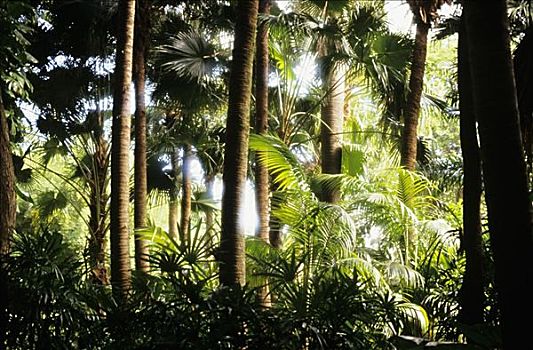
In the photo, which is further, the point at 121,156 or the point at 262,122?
the point at 262,122

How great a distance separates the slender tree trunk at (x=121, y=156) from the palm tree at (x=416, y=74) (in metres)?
4.30

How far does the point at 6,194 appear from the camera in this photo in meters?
5.68

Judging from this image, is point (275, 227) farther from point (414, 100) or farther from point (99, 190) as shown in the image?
point (99, 190)

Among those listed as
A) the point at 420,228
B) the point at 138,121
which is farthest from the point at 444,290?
the point at 138,121

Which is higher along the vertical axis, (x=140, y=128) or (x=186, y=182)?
(x=140, y=128)

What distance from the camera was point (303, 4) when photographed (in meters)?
11.6

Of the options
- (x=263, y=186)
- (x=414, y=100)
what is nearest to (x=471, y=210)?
(x=263, y=186)

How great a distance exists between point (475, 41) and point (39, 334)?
3.88m

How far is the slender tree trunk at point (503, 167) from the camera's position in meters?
2.70

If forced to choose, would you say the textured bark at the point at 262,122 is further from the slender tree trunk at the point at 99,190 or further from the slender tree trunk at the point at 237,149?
the slender tree trunk at the point at 99,190

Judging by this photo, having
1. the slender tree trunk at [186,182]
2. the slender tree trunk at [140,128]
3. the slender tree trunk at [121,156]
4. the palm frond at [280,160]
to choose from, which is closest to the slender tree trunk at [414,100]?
the palm frond at [280,160]

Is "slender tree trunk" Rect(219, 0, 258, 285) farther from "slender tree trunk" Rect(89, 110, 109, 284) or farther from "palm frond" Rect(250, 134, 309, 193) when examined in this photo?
"slender tree trunk" Rect(89, 110, 109, 284)

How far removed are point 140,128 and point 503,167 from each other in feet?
22.4

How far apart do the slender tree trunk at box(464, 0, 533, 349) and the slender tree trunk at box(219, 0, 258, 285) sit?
271 centimetres
